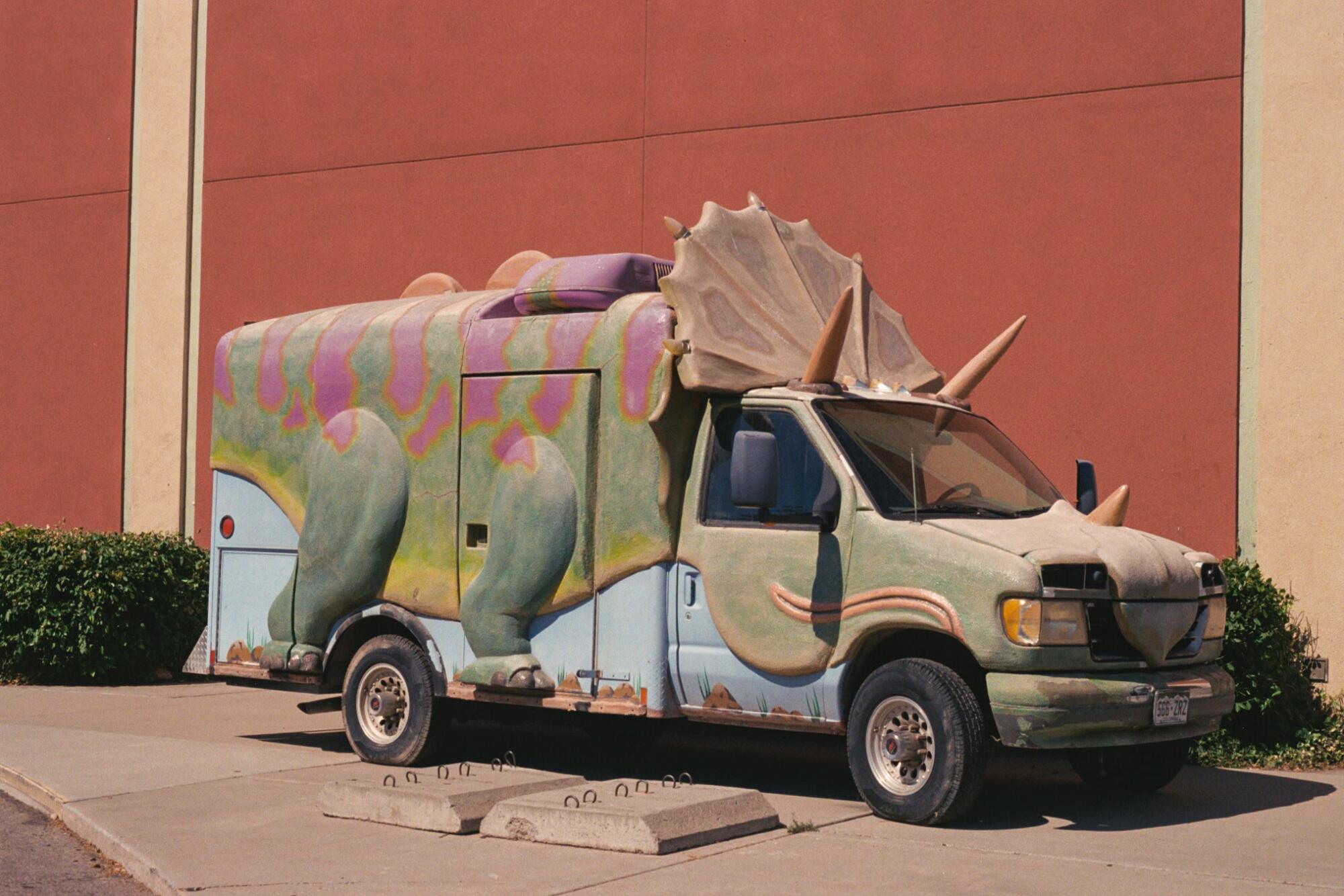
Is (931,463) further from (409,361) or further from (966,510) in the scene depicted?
(409,361)

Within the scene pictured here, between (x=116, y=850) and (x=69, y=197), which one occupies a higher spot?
(x=69, y=197)

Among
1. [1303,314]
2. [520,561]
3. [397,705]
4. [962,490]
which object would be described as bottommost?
[397,705]

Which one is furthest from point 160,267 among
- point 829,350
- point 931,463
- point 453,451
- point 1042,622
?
point 1042,622

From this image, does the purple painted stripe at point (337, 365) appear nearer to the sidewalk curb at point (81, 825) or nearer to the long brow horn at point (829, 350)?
the sidewalk curb at point (81, 825)

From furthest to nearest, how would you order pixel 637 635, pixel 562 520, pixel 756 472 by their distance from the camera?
pixel 562 520 → pixel 637 635 → pixel 756 472

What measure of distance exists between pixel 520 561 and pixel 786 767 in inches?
93.2

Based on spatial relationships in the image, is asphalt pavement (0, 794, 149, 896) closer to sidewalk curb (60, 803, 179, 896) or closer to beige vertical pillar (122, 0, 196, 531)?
sidewalk curb (60, 803, 179, 896)

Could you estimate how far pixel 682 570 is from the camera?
9.45 meters

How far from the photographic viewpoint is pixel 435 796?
849cm

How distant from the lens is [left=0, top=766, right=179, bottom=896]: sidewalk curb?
24.7ft

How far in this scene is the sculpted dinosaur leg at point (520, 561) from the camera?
9945 millimetres

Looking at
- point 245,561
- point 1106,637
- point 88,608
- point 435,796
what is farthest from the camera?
point 88,608

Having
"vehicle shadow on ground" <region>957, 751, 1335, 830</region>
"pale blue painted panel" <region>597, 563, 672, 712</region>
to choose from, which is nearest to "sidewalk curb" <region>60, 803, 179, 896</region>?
"pale blue painted panel" <region>597, 563, 672, 712</region>

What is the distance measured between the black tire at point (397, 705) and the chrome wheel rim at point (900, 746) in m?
3.27
